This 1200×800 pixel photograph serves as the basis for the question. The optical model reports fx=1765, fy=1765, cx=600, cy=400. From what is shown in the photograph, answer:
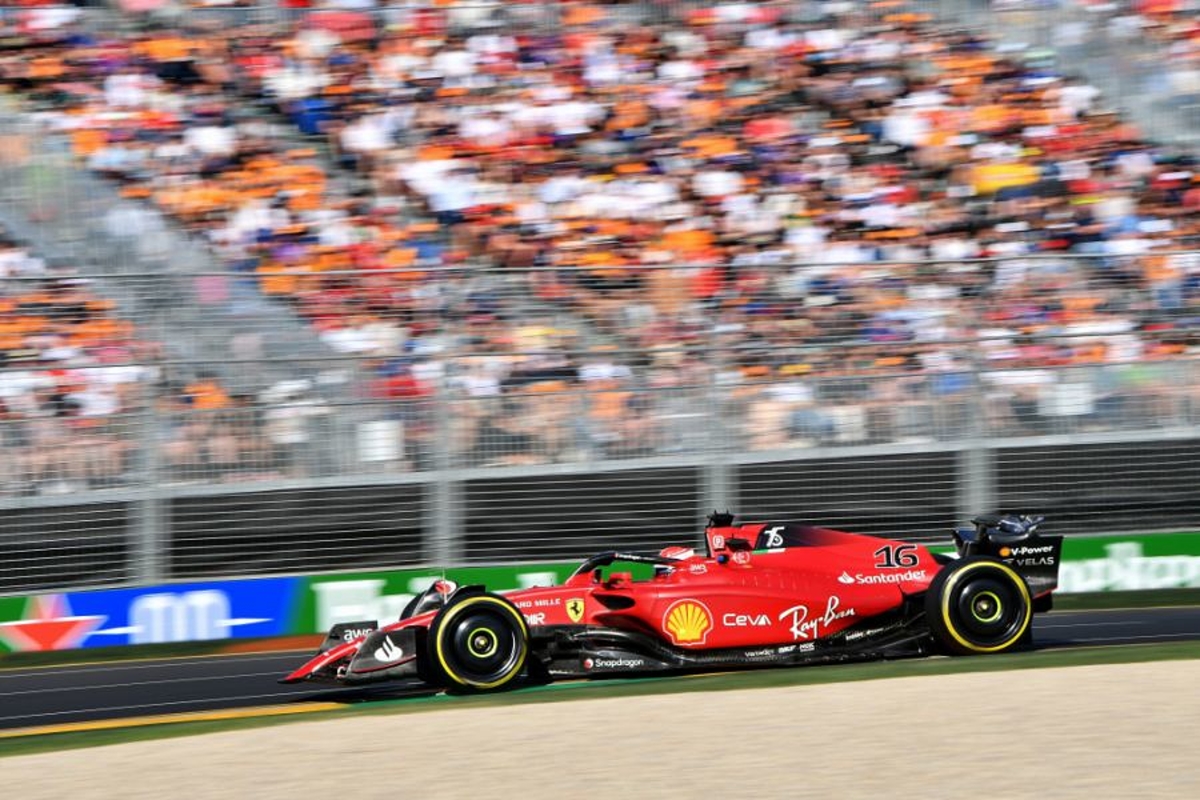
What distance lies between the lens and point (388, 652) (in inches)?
374

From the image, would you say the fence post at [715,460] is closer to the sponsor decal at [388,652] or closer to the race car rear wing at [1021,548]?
the race car rear wing at [1021,548]

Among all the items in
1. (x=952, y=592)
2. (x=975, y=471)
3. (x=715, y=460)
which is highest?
(x=715, y=460)

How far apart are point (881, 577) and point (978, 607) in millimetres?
589

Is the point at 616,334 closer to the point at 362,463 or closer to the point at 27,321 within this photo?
the point at 362,463

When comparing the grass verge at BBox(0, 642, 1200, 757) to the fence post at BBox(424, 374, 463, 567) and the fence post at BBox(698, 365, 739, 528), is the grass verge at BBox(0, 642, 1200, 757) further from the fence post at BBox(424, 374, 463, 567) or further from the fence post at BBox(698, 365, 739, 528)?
the fence post at BBox(698, 365, 739, 528)

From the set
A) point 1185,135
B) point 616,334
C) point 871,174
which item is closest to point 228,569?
point 616,334

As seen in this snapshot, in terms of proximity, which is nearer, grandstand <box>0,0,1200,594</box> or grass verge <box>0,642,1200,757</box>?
grass verge <box>0,642,1200,757</box>

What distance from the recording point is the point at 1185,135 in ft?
57.0

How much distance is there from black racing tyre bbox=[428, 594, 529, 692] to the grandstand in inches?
128

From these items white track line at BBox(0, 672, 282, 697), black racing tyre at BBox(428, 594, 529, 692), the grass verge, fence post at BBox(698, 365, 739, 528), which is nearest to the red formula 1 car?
black racing tyre at BBox(428, 594, 529, 692)

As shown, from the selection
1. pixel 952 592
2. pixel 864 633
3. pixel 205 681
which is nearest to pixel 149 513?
pixel 205 681

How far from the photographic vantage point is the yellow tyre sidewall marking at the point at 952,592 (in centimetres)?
1024

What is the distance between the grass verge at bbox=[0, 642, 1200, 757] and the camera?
30.0ft

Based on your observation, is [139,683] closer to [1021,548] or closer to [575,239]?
[1021,548]
